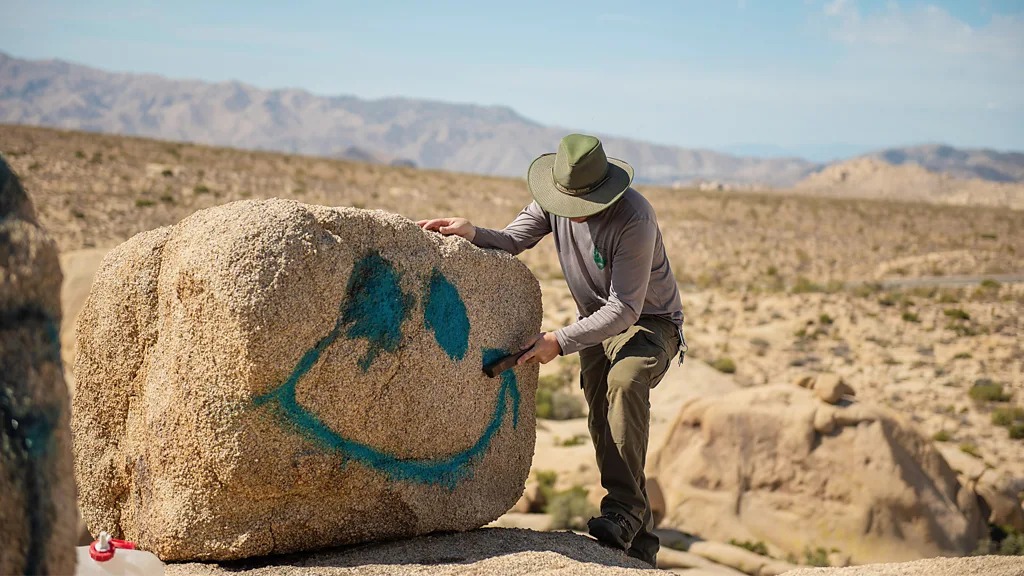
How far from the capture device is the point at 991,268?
24.7 metres

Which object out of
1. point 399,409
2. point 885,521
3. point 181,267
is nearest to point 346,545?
point 399,409

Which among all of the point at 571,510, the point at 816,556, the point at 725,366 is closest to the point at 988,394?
the point at 725,366

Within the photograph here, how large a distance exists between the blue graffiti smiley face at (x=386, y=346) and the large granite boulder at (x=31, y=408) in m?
1.16

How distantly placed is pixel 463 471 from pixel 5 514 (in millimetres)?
2260

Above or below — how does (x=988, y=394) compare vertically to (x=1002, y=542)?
above

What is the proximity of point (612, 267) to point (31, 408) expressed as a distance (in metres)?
2.53

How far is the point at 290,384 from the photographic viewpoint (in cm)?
321

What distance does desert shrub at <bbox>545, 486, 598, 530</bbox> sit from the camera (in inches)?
266

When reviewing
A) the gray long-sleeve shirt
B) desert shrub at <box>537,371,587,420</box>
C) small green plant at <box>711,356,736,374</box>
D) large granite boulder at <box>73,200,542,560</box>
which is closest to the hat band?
the gray long-sleeve shirt

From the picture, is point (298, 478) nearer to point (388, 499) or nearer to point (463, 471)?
point (388, 499)

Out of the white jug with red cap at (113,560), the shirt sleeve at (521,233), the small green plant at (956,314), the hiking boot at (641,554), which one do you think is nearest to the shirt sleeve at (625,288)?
the shirt sleeve at (521,233)

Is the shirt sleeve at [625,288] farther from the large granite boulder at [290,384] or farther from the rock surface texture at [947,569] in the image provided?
the rock surface texture at [947,569]

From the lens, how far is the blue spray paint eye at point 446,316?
12.2 feet

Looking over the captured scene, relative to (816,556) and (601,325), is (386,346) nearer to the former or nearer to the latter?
(601,325)
